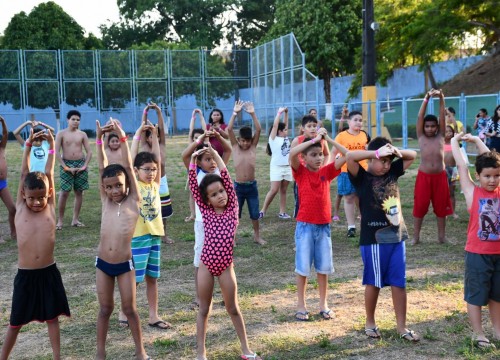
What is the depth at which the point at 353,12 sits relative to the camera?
39.8 metres

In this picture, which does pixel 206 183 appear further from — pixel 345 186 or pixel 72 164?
pixel 72 164

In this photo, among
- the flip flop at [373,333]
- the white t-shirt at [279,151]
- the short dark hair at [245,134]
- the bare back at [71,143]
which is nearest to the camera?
the flip flop at [373,333]

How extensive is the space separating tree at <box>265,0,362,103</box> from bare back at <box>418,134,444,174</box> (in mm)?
31377

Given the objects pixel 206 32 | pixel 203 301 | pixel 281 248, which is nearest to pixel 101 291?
pixel 203 301

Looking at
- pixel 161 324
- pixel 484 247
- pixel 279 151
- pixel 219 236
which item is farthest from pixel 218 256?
pixel 279 151

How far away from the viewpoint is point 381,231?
5.35 meters

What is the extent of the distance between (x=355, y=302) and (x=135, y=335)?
2.44 meters

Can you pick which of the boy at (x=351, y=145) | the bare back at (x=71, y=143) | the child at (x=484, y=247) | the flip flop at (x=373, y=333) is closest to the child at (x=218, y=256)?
the flip flop at (x=373, y=333)

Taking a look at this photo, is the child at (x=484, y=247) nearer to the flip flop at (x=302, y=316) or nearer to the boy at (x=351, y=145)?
the flip flop at (x=302, y=316)

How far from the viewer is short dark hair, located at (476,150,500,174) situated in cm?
516

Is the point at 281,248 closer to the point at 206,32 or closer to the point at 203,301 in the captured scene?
the point at 203,301

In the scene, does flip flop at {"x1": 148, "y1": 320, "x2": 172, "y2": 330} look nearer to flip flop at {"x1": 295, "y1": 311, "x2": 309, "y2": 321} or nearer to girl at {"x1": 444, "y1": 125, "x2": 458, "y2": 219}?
flip flop at {"x1": 295, "y1": 311, "x2": 309, "y2": 321}

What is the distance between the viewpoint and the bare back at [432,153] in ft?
29.0

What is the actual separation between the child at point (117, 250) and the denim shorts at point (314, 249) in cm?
165
